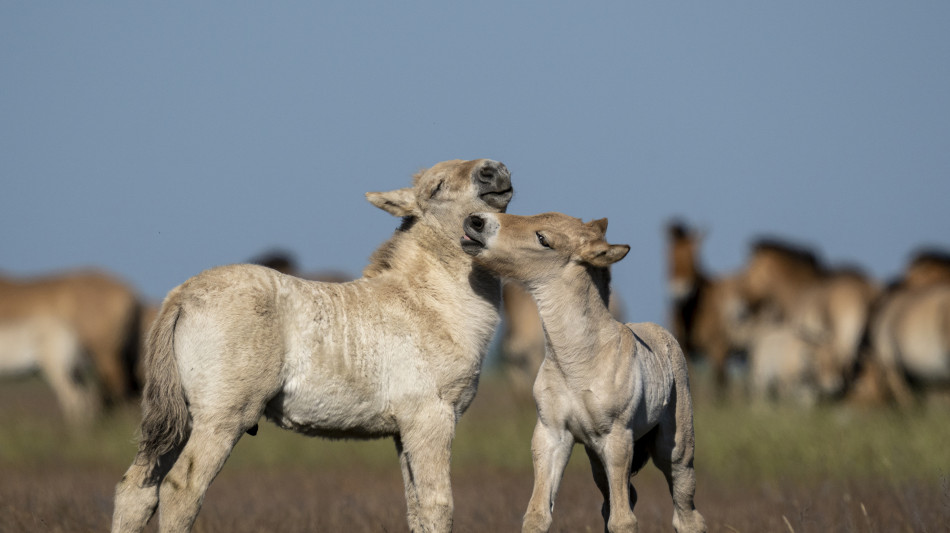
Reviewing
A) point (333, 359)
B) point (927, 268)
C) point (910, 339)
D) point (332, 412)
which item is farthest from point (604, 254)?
point (927, 268)

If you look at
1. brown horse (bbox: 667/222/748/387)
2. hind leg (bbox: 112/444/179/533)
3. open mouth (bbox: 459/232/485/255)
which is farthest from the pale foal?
brown horse (bbox: 667/222/748/387)

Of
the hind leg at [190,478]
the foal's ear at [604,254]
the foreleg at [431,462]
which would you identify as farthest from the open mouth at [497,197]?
the hind leg at [190,478]

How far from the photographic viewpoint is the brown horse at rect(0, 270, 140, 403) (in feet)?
51.0

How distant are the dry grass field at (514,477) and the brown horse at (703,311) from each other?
3285mm

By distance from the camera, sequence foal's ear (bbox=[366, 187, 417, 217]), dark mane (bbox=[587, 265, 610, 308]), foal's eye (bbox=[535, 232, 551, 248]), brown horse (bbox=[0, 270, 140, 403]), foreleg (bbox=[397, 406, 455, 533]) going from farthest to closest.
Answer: brown horse (bbox=[0, 270, 140, 403]), foal's ear (bbox=[366, 187, 417, 217]), dark mane (bbox=[587, 265, 610, 308]), foal's eye (bbox=[535, 232, 551, 248]), foreleg (bbox=[397, 406, 455, 533])

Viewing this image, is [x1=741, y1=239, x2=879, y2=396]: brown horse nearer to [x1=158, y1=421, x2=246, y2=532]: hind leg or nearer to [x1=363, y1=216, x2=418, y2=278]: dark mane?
[x1=363, y1=216, x2=418, y2=278]: dark mane

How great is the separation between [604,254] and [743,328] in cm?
1630

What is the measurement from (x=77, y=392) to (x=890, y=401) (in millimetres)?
12428

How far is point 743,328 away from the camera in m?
21.3

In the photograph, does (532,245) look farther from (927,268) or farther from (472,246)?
(927,268)

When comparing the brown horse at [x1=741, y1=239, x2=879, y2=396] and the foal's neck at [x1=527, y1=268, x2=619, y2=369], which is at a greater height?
the foal's neck at [x1=527, y1=268, x2=619, y2=369]

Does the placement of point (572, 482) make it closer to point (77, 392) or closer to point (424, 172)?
point (424, 172)

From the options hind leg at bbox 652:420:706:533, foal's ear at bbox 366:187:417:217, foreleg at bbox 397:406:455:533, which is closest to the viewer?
foreleg at bbox 397:406:455:533

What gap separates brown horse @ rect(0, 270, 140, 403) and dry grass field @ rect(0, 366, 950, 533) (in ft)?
→ 3.19
